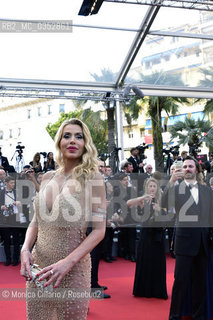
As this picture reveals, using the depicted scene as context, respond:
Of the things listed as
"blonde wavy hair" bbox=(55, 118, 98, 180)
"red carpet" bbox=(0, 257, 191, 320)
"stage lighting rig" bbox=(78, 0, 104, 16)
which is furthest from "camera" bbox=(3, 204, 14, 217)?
"blonde wavy hair" bbox=(55, 118, 98, 180)

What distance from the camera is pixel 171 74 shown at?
11898 millimetres

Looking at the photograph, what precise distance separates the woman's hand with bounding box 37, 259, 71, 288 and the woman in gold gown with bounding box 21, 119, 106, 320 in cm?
1

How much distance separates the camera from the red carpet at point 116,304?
436 centimetres

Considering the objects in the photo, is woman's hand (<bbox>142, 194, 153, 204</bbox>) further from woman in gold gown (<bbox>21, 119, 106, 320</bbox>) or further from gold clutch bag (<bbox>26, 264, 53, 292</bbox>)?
gold clutch bag (<bbox>26, 264, 53, 292</bbox>)

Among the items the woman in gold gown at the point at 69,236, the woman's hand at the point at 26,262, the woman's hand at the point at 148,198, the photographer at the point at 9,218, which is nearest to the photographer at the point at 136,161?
the photographer at the point at 9,218

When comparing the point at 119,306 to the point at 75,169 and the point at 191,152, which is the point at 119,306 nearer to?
the point at 75,169

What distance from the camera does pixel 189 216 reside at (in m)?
3.99

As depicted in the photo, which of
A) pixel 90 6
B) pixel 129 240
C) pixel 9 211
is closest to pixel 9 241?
pixel 9 211

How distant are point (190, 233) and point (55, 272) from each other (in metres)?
2.48

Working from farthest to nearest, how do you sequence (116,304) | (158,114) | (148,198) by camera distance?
(158,114)
(148,198)
(116,304)

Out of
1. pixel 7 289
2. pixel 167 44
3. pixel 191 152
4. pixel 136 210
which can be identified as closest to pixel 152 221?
pixel 7 289

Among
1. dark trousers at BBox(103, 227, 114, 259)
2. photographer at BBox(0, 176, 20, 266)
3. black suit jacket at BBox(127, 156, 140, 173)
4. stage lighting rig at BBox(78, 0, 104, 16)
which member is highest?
stage lighting rig at BBox(78, 0, 104, 16)

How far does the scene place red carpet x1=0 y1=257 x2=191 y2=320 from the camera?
4.36m

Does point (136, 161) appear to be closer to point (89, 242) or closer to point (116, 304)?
point (116, 304)
